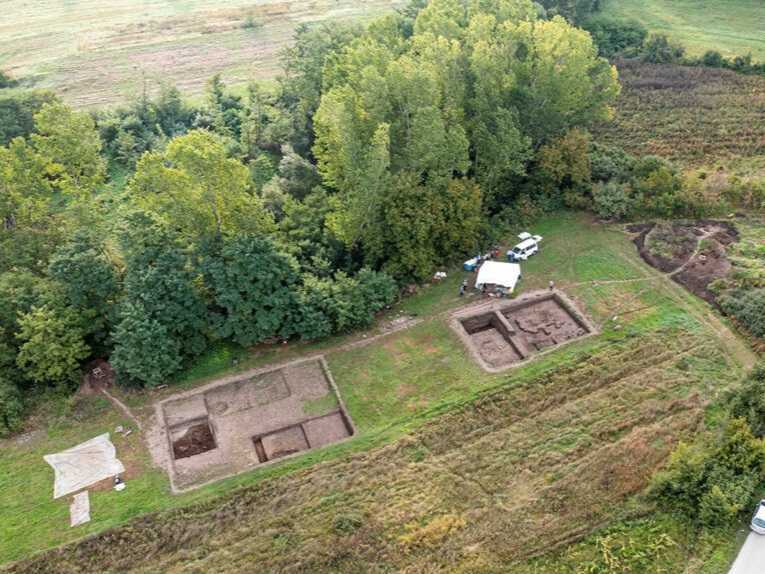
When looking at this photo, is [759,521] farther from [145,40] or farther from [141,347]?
[145,40]

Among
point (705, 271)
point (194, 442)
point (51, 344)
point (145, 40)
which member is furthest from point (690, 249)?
point (145, 40)

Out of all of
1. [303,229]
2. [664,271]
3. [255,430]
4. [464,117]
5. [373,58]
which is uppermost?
[373,58]

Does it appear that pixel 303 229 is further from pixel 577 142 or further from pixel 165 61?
pixel 165 61

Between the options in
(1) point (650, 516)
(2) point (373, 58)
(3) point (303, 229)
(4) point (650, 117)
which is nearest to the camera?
(1) point (650, 516)

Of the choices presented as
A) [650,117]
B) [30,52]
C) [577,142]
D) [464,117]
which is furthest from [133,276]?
[30,52]

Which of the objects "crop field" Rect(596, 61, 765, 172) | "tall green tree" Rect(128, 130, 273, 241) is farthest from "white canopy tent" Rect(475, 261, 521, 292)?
"crop field" Rect(596, 61, 765, 172)

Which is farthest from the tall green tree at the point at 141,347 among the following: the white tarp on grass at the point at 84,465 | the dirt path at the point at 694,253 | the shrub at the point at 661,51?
the shrub at the point at 661,51

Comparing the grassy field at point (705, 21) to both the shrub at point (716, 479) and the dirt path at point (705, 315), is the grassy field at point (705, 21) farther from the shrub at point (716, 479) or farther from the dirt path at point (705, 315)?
the shrub at point (716, 479)
